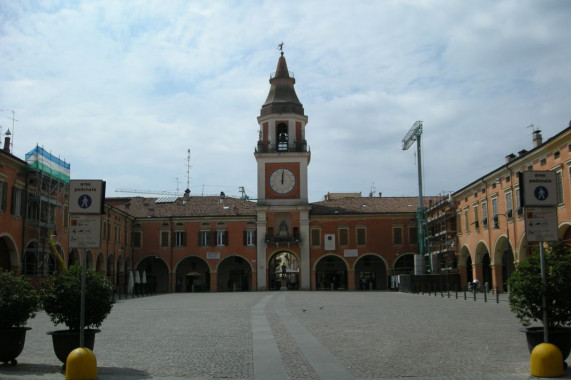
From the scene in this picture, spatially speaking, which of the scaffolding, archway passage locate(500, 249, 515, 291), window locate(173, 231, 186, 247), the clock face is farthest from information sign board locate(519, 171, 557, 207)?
A: window locate(173, 231, 186, 247)

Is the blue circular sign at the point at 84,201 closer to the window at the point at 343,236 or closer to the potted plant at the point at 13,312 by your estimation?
the potted plant at the point at 13,312

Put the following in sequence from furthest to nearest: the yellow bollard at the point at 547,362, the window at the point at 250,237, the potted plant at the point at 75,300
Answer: the window at the point at 250,237
the potted plant at the point at 75,300
the yellow bollard at the point at 547,362

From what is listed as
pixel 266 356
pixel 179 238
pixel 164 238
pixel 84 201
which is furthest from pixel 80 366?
pixel 164 238

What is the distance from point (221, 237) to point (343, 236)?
35.6 ft

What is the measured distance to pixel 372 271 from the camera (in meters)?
56.2

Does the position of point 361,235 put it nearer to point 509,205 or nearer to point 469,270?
point 469,270

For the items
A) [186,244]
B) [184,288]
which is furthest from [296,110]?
[184,288]

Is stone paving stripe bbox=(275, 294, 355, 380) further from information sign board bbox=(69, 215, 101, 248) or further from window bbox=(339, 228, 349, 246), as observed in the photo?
window bbox=(339, 228, 349, 246)

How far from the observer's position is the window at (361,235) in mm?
54375

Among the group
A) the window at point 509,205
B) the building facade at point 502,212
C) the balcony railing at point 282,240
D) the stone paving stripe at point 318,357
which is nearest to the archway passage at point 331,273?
the balcony railing at point 282,240

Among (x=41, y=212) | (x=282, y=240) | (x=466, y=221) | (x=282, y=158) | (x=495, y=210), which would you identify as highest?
(x=282, y=158)

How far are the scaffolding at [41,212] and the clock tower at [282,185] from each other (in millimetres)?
21220

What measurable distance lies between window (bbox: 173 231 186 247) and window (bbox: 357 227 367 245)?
15568 mm

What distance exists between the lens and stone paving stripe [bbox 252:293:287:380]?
377 inches
